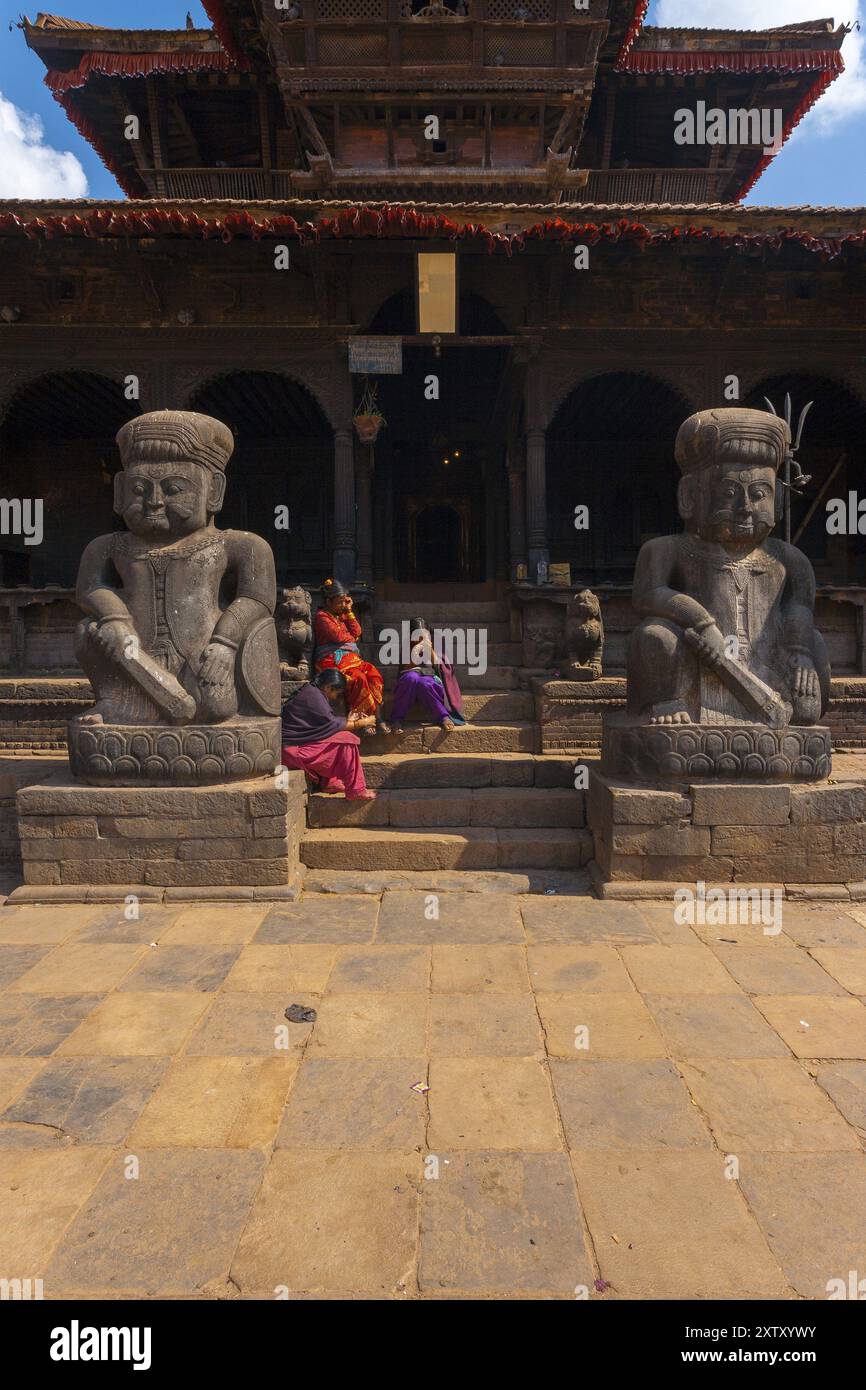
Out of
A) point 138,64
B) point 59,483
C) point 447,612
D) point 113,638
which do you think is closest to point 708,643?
point 113,638

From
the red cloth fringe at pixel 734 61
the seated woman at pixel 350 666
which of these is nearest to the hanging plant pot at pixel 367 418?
the seated woman at pixel 350 666

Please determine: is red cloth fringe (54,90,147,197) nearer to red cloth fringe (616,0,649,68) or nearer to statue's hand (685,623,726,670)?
red cloth fringe (616,0,649,68)

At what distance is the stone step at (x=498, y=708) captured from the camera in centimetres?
726

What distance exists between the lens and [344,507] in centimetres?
970

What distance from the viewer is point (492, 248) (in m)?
8.41

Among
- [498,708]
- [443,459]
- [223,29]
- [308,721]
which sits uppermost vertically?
[223,29]

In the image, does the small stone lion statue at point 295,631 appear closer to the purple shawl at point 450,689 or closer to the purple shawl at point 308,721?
the purple shawl at point 450,689

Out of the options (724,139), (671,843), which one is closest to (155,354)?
(671,843)

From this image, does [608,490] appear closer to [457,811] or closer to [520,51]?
[520,51]

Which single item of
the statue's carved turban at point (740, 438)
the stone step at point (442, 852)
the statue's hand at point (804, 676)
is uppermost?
the statue's carved turban at point (740, 438)

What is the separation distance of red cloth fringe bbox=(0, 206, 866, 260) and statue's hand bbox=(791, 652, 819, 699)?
242 inches

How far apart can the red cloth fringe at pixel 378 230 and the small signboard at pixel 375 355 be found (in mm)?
1140

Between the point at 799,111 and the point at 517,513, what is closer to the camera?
the point at 517,513

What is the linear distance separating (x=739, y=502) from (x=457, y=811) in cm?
277
